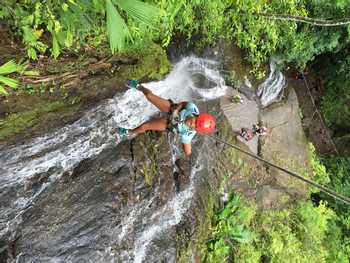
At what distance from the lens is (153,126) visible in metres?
4.91

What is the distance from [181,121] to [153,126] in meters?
0.50

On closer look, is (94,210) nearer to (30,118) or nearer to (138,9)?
(30,118)

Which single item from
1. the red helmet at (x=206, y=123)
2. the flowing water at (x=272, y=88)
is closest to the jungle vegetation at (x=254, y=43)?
the flowing water at (x=272, y=88)

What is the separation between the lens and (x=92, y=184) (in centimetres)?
445

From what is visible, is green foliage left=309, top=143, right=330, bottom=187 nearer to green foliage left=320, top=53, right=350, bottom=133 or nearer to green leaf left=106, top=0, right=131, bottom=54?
green foliage left=320, top=53, right=350, bottom=133

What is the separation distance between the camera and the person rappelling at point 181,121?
424 cm

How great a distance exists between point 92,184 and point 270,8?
430 centimetres


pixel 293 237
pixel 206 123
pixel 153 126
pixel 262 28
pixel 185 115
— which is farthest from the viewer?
pixel 293 237

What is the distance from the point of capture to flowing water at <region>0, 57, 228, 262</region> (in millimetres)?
3934

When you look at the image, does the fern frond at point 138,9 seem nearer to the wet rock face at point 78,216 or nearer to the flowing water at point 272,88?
the wet rock face at point 78,216

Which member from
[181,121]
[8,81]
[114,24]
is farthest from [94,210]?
[114,24]

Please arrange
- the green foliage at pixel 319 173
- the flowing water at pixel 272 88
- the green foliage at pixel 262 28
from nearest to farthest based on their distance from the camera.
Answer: the green foliage at pixel 262 28 → the flowing water at pixel 272 88 → the green foliage at pixel 319 173

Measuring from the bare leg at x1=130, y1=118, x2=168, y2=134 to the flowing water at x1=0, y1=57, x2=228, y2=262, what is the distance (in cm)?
28

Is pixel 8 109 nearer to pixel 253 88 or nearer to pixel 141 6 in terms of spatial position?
pixel 141 6
